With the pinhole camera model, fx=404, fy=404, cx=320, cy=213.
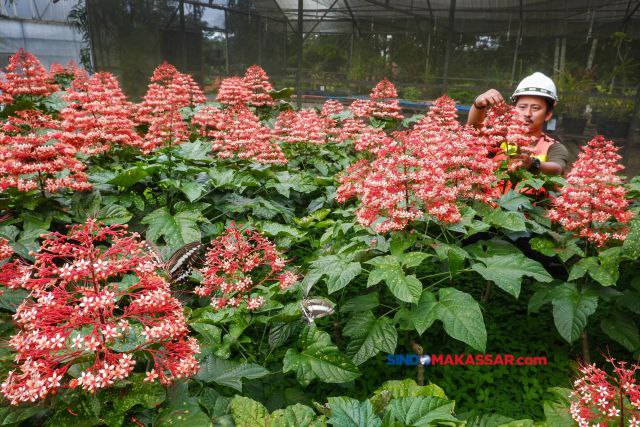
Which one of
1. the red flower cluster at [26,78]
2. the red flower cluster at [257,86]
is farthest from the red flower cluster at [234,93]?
the red flower cluster at [26,78]

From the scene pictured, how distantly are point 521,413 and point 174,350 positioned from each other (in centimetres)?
171

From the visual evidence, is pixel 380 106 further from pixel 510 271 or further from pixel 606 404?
pixel 606 404

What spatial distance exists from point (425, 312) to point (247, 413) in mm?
825

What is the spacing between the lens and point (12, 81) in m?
4.25

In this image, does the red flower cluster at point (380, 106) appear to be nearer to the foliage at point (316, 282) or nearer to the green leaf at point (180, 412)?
the foliage at point (316, 282)

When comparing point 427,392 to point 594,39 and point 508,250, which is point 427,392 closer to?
point 508,250

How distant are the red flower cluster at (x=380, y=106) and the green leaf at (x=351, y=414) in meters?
4.04

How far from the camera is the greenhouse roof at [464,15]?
17.2 feet

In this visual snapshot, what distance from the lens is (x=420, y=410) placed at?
48.6 inches

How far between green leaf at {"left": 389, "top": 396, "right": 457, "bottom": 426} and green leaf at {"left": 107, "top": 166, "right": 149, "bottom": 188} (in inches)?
82.1

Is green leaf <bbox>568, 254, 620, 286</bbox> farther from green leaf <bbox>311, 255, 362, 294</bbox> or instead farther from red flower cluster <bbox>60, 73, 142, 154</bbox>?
red flower cluster <bbox>60, 73, 142, 154</bbox>

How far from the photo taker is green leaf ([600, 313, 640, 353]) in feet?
6.38

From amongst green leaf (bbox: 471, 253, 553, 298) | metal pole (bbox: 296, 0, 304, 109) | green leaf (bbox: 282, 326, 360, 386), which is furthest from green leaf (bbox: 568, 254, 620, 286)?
metal pole (bbox: 296, 0, 304, 109)

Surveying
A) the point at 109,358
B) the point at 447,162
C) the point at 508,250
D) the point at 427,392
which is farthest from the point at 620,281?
the point at 109,358
